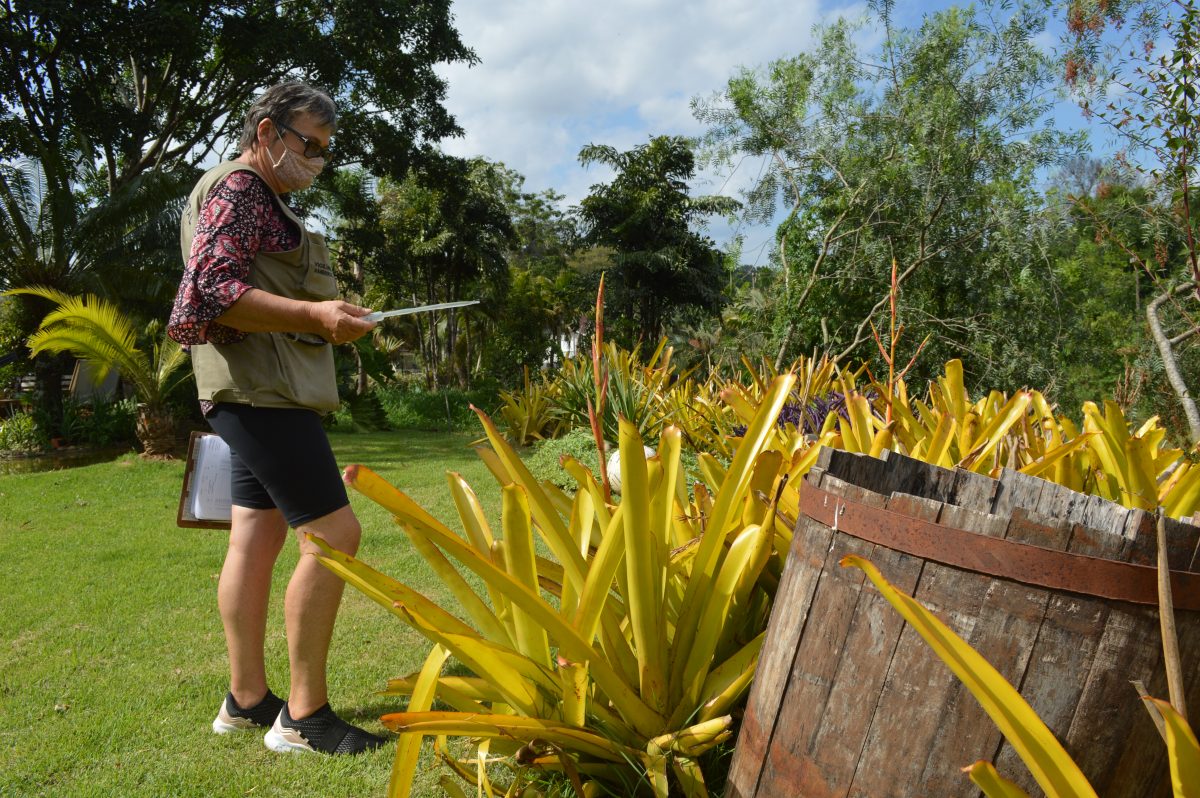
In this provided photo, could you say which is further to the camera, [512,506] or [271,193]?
[271,193]

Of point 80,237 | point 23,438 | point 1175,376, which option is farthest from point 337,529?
point 23,438

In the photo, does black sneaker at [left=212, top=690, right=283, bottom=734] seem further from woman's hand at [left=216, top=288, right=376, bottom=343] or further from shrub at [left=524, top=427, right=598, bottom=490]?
shrub at [left=524, top=427, right=598, bottom=490]

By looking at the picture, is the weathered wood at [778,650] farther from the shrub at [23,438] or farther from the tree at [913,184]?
the shrub at [23,438]

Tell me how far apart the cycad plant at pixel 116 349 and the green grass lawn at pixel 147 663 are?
12.2 feet

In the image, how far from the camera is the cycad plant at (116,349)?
866 cm

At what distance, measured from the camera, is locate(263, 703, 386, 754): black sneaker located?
6.70ft

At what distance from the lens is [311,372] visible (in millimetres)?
2078

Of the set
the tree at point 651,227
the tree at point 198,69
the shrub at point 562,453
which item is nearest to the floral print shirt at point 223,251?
the shrub at point 562,453

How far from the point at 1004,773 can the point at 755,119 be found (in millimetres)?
10456

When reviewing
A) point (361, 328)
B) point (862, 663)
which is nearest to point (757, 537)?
point (862, 663)

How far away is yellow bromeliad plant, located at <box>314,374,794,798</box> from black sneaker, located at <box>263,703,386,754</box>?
572 mm

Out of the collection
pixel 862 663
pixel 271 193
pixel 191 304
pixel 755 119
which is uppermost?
pixel 755 119

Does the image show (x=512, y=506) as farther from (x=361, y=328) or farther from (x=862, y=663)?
(x=361, y=328)

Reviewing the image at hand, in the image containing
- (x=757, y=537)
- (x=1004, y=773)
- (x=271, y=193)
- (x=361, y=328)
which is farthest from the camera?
(x=271, y=193)
